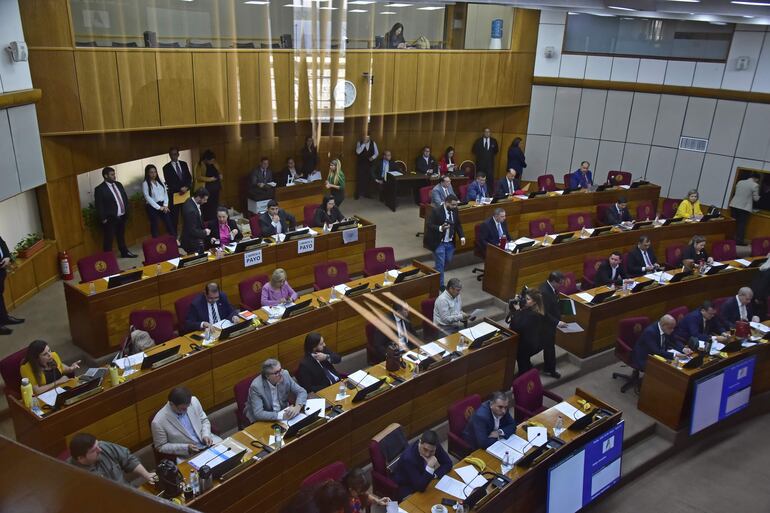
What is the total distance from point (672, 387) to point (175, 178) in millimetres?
8101

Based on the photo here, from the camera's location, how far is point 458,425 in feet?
19.0

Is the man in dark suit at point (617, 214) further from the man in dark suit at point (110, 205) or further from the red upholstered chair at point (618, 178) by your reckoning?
the man in dark suit at point (110, 205)

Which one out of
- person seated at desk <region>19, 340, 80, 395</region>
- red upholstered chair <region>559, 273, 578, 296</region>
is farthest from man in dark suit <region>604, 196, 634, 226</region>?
person seated at desk <region>19, 340, 80, 395</region>

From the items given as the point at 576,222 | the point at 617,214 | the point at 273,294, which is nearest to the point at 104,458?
the point at 273,294

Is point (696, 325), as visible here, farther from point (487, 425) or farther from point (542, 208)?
point (542, 208)

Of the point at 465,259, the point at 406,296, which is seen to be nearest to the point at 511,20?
the point at 465,259

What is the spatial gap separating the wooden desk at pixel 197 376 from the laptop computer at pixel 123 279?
3.94 feet

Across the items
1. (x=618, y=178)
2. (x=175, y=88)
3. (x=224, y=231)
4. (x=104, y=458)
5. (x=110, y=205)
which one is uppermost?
(x=175, y=88)

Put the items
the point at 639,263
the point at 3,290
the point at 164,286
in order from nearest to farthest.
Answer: the point at 164,286 → the point at 3,290 → the point at 639,263

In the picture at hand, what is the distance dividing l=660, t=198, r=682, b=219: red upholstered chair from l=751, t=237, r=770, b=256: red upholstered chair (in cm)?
163

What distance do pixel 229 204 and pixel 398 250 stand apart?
12.9 feet

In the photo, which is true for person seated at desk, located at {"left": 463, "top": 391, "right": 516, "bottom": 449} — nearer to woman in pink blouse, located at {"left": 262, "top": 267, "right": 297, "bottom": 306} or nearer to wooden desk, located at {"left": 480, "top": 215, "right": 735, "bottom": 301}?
woman in pink blouse, located at {"left": 262, "top": 267, "right": 297, "bottom": 306}

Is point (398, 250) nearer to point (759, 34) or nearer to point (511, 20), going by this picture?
point (511, 20)

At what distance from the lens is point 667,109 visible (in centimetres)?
1316
